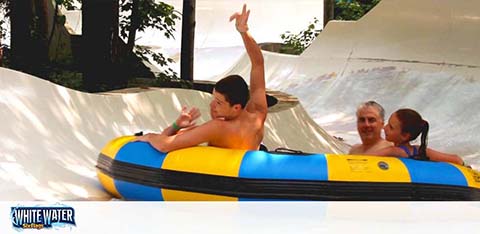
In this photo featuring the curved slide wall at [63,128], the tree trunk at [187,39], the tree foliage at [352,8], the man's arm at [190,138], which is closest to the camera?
the man's arm at [190,138]

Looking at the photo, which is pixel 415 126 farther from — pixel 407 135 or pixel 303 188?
pixel 303 188

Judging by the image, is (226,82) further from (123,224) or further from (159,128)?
(159,128)

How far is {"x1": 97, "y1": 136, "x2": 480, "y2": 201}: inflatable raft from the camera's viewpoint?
10.6 feet

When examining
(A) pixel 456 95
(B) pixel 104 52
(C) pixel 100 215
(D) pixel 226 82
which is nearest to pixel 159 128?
(B) pixel 104 52

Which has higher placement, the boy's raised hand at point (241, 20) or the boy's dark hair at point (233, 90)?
the boy's raised hand at point (241, 20)

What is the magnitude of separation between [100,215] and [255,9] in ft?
53.1

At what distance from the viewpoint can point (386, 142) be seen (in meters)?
3.65

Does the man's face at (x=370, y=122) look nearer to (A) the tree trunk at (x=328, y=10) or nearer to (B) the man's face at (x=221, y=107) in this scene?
(B) the man's face at (x=221, y=107)

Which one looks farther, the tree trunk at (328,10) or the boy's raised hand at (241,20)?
the tree trunk at (328,10)

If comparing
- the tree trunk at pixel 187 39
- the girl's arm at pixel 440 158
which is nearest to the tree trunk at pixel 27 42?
the tree trunk at pixel 187 39

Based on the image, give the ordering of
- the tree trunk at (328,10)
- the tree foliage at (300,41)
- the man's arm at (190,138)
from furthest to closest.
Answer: the tree foliage at (300,41) → the tree trunk at (328,10) → the man's arm at (190,138)

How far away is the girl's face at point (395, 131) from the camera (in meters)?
3.49

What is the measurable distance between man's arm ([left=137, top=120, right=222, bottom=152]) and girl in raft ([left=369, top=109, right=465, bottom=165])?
80 cm

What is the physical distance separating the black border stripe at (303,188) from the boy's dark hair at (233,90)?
409 mm
